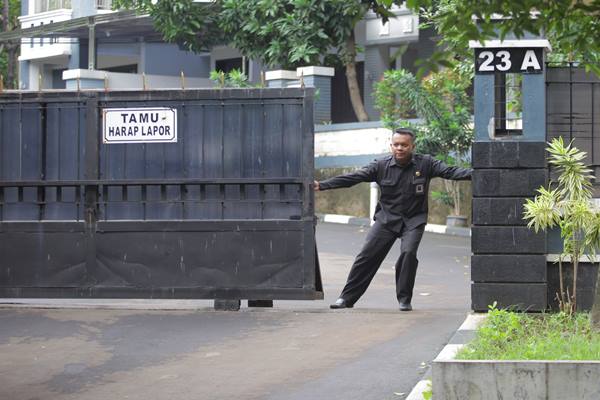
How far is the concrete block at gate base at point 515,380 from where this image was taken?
6.97 meters

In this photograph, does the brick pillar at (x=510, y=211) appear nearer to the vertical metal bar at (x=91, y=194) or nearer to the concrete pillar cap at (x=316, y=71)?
the vertical metal bar at (x=91, y=194)

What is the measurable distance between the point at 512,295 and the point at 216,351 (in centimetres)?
254

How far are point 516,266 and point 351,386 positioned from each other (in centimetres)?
276

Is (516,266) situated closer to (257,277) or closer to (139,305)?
(257,277)

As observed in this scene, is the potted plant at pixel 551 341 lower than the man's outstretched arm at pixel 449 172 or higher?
lower

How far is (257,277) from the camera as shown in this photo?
11117 millimetres

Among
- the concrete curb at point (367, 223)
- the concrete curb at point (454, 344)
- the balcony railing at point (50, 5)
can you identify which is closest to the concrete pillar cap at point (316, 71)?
the concrete curb at point (367, 223)

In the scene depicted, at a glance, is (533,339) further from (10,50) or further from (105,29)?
(10,50)

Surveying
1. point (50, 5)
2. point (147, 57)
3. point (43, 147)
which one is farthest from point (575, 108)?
point (50, 5)

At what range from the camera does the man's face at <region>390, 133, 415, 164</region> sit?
1118 centimetres

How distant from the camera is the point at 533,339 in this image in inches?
323

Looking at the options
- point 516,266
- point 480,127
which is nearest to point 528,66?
point 480,127

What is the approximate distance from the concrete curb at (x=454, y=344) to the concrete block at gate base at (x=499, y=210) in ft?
2.55

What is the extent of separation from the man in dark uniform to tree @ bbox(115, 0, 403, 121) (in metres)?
13.6
